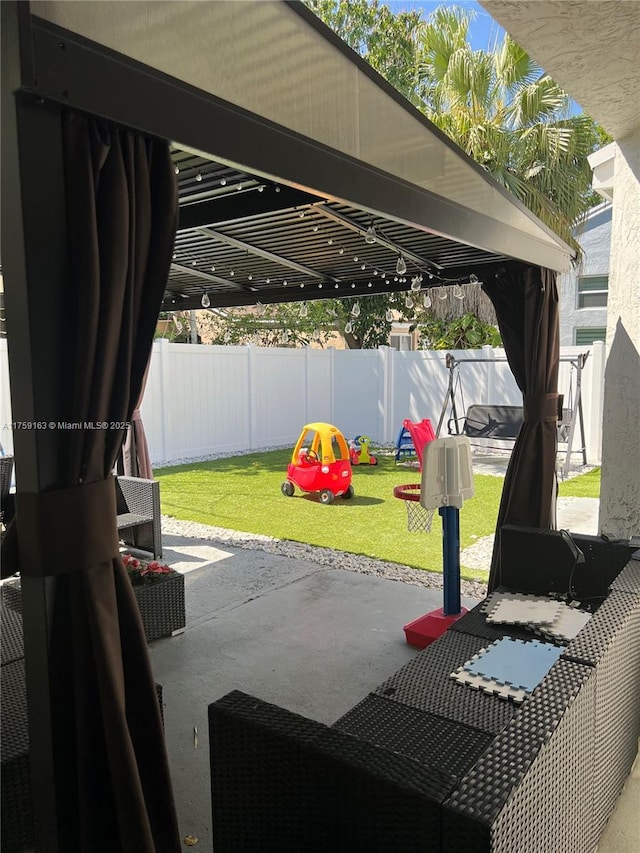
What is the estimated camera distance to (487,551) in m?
5.32

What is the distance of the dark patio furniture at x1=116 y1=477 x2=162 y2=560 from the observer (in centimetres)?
496

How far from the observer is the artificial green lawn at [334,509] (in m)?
5.52

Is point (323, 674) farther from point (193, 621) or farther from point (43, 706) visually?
point (43, 706)

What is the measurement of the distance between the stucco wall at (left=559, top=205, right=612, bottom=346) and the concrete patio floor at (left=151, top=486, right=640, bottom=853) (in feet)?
33.1

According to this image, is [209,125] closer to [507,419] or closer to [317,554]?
[317,554]

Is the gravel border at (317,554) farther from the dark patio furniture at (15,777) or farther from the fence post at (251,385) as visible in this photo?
the fence post at (251,385)

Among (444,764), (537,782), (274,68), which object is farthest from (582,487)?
(274,68)

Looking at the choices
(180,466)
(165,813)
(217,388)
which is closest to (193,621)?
(165,813)

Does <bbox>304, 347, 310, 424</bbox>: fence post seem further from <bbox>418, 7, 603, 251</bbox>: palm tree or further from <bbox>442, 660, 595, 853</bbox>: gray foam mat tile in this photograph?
<bbox>442, 660, 595, 853</bbox>: gray foam mat tile

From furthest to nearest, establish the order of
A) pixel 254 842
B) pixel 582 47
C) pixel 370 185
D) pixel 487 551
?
pixel 487 551 → pixel 582 47 → pixel 370 185 → pixel 254 842

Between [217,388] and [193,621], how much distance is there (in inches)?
275

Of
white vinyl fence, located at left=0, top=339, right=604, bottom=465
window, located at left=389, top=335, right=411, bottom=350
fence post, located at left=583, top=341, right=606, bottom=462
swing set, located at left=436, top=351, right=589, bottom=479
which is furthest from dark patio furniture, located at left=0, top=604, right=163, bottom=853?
window, located at left=389, top=335, right=411, bottom=350

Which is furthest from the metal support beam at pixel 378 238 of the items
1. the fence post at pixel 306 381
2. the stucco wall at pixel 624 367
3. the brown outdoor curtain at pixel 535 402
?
the fence post at pixel 306 381

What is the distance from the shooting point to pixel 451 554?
3.52m
